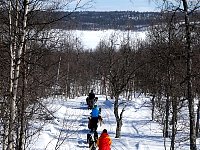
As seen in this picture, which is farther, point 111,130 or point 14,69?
point 111,130

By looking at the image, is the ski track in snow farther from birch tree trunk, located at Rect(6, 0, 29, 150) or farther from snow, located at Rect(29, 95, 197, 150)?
birch tree trunk, located at Rect(6, 0, 29, 150)

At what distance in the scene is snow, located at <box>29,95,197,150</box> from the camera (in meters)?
21.1

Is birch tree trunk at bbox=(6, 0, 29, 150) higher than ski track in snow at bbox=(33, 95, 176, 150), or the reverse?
birch tree trunk at bbox=(6, 0, 29, 150)

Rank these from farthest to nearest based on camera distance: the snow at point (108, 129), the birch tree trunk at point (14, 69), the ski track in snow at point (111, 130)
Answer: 1. the ski track in snow at point (111, 130)
2. the snow at point (108, 129)
3. the birch tree trunk at point (14, 69)

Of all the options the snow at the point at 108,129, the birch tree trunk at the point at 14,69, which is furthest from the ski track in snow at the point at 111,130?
the birch tree trunk at the point at 14,69

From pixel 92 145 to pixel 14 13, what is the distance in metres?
11.0

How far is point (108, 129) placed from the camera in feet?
99.5

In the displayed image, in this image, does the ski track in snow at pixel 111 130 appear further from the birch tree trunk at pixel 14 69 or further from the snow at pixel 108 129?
the birch tree trunk at pixel 14 69

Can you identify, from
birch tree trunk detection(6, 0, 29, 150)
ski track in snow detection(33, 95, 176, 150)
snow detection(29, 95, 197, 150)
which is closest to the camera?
birch tree trunk detection(6, 0, 29, 150)

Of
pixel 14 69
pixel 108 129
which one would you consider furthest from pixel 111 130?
pixel 14 69

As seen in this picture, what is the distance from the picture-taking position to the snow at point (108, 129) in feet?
69.2

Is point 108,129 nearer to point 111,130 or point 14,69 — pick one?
point 111,130

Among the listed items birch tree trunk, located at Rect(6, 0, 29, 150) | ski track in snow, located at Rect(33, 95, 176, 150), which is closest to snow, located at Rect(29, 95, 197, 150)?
ski track in snow, located at Rect(33, 95, 176, 150)

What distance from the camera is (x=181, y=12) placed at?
46.5 ft
